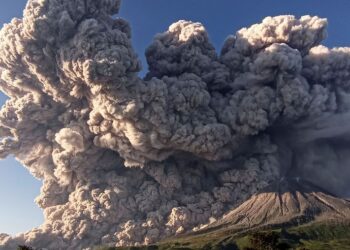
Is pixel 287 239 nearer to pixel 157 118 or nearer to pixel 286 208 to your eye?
pixel 286 208

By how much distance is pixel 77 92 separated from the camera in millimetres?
81125

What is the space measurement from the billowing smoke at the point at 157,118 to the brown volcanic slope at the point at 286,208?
3509 millimetres

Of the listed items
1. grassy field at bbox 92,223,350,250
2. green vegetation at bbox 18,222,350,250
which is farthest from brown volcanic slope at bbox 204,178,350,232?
grassy field at bbox 92,223,350,250

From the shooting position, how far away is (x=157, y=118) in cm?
7688

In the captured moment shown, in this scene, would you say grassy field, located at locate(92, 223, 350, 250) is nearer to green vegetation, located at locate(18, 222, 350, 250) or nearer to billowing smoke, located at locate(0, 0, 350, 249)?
green vegetation, located at locate(18, 222, 350, 250)

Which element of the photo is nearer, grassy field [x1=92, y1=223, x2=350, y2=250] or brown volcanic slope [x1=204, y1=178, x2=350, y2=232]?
grassy field [x1=92, y1=223, x2=350, y2=250]

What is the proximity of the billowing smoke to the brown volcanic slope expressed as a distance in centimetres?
351

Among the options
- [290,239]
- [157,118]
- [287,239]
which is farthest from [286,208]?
[157,118]

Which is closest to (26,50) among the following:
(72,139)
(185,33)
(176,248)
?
(72,139)

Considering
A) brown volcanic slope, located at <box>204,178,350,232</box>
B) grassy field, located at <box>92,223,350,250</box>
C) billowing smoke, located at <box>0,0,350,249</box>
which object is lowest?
grassy field, located at <box>92,223,350,250</box>

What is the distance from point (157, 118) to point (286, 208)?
35.5 m

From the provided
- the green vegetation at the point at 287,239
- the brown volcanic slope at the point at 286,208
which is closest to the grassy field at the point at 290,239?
the green vegetation at the point at 287,239

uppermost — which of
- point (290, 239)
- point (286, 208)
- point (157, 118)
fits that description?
point (157, 118)

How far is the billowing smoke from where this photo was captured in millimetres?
77938
